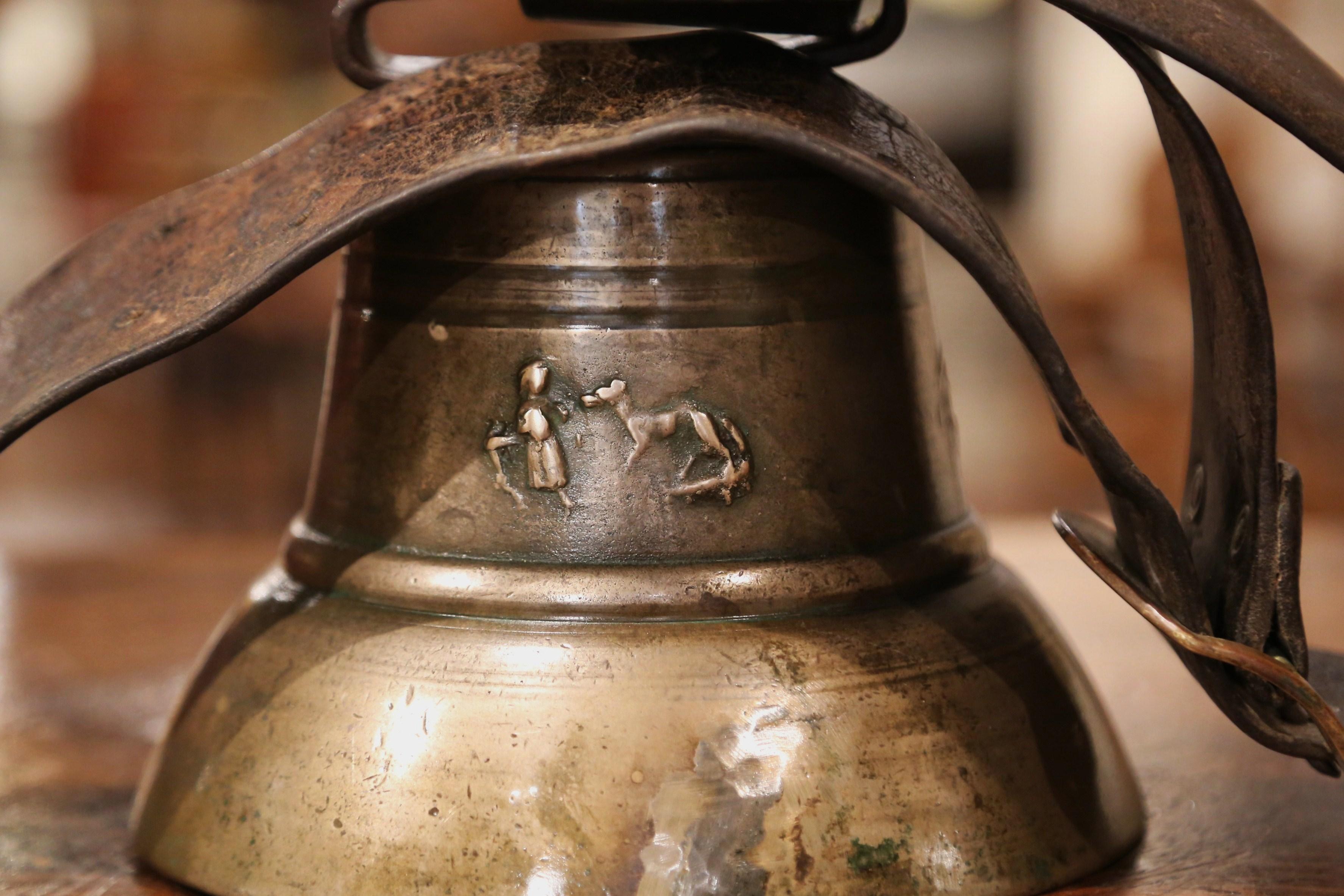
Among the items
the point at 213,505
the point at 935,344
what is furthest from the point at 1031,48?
the point at 935,344

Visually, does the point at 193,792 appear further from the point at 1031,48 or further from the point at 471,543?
the point at 1031,48

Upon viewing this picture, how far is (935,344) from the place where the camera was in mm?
807

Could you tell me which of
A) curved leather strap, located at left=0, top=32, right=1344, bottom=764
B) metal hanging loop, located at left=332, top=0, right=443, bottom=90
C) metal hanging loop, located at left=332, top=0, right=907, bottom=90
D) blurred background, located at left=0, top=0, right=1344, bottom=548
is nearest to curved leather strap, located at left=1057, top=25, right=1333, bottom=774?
curved leather strap, located at left=0, top=32, right=1344, bottom=764

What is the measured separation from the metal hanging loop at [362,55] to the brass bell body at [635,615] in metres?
0.11

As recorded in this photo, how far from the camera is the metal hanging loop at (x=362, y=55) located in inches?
30.6

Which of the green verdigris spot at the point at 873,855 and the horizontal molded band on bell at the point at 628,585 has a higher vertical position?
the horizontal molded band on bell at the point at 628,585

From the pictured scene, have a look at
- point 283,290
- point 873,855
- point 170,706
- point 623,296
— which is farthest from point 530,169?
point 283,290

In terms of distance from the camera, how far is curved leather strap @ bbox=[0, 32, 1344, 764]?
615 mm

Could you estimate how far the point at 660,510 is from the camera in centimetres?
70

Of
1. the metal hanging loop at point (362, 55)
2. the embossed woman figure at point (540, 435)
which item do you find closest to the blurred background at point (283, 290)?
the metal hanging loop at point (362, 55)

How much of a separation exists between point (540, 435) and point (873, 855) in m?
0.22

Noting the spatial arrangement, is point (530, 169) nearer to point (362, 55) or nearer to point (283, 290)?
point (362, 55)

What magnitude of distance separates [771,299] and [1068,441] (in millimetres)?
148

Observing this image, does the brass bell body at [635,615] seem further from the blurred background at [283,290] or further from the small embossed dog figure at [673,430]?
the blurred background at [283,290]
